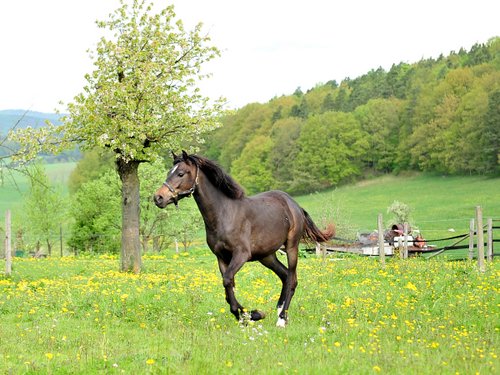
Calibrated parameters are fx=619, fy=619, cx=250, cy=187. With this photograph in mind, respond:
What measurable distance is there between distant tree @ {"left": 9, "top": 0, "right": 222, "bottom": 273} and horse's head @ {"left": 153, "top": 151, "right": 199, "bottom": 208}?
10.3 metres

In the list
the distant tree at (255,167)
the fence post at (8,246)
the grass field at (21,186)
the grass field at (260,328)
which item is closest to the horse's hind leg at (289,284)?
the grass field at (260,328)

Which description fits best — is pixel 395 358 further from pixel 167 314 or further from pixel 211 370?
pixel 167 314

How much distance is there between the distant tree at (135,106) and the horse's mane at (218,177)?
10.2 meters

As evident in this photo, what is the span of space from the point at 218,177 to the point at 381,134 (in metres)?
88.7

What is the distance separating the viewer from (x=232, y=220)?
32.6 ft

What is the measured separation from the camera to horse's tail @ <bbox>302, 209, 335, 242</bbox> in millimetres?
11805

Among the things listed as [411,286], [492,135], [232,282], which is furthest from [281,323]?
[492,135]

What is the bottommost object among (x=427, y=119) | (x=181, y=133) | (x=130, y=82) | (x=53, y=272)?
(x=53, y=272)

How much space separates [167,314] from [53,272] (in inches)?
507

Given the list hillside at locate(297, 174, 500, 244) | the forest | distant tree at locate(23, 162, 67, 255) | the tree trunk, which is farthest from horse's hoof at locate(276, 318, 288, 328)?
the forest

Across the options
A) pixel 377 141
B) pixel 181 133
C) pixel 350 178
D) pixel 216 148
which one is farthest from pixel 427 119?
pixel 181 133

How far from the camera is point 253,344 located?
313 inches

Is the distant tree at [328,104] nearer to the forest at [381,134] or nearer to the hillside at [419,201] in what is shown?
the forest at [381,134]

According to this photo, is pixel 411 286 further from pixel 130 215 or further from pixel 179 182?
pixel 130 215
